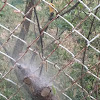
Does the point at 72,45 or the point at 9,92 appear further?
the point at 72,45

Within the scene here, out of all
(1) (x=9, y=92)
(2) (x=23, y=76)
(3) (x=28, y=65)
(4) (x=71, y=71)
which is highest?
(4) (x=71, y=71)

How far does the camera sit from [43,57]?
1.62 metres

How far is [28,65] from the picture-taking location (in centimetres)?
170

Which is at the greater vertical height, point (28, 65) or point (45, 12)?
point (45, 12)

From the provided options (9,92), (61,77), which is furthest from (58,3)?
(9,92)

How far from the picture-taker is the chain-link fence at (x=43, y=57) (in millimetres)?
1396

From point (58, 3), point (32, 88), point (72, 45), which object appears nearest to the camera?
point (32, 88)

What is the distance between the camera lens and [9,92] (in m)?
1.99

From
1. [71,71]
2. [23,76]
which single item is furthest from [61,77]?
[23,76]

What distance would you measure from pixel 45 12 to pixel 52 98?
4.38ft

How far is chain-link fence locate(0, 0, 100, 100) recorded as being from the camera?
140cm

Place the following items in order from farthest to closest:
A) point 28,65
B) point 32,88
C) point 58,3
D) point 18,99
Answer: point 58,3
point 18,99
point 28,65
point 32,88

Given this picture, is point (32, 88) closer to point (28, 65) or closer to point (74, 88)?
point (28, 65)

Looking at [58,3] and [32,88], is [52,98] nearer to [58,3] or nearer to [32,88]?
[32,88]
